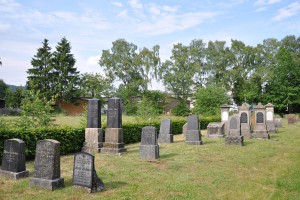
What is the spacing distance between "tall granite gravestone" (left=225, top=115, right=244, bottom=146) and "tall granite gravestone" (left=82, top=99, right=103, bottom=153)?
265 inches

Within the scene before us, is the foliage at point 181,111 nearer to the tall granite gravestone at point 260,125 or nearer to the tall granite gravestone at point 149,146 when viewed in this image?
the tall granite gravestone at point 260,125

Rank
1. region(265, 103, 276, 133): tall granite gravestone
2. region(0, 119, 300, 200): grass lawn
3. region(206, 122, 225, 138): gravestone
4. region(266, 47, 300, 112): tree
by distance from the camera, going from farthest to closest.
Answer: region(266, 47, 300, 112): tree
region(265, 103, 276, 133): tall granite gravestone
region(206, 122, 225, 138): gravestone
region(0, 119, 300, 200): grass lawn

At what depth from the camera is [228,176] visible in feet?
26.3

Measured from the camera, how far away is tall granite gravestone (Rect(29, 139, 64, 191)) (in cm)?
680

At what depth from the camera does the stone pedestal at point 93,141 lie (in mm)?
12688

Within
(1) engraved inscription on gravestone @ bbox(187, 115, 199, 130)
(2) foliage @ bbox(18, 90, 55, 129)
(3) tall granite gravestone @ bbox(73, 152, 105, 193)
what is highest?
(2) foliage @ bbox(18, 90, 55, 129)

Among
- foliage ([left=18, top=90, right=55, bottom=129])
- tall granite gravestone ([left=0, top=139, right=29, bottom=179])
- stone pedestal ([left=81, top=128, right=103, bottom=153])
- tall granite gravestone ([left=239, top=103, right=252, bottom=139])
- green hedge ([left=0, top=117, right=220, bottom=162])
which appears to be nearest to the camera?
tall granite gravestone ([left=0, top=139, right=29, bottom=179])

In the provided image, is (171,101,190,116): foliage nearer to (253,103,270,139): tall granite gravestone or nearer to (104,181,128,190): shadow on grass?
(253,103,270,139): tall granite gravestone

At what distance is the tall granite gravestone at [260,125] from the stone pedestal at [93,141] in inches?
410

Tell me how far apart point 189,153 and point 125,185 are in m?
5.62

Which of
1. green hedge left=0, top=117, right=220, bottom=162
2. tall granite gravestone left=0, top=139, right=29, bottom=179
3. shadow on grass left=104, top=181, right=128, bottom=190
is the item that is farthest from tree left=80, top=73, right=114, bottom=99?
shadow on grass left=104, top=181, right=128, bottom=190

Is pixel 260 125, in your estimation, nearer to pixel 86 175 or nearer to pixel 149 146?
pixel 149 146

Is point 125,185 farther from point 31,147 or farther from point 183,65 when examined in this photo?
point 183,65

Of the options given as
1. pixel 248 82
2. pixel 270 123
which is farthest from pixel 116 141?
pixel 248 82
